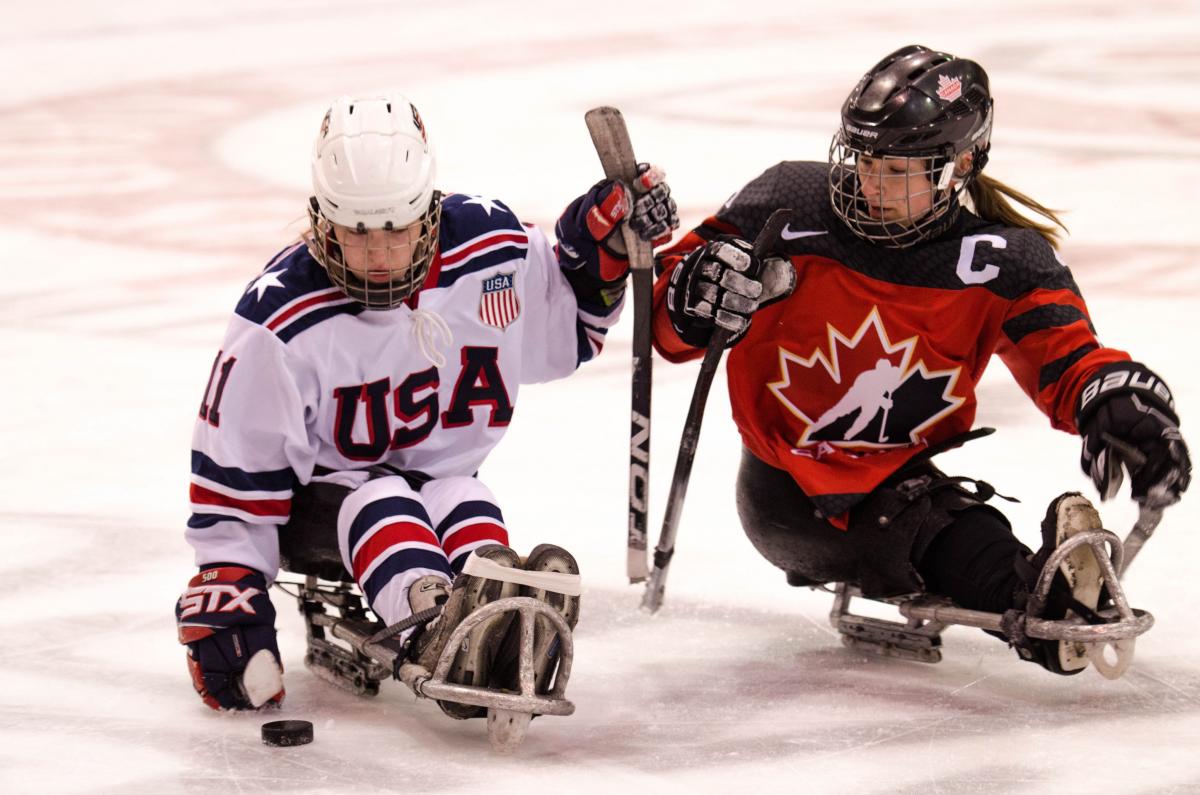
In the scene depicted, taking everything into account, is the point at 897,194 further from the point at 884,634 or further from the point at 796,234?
the point at 884,634

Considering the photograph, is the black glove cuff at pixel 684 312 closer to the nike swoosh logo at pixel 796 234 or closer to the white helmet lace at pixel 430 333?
the nike swoosh logo at pixel 796 234

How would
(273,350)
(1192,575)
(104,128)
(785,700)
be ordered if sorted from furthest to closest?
(104,128)
(1192,575)
(785,700)
(273,350)

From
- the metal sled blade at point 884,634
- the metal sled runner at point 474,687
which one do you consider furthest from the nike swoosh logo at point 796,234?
the metal sled runner at point 474,687

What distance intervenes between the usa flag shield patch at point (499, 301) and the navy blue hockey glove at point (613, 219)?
0.12 m

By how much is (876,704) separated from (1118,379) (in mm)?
612

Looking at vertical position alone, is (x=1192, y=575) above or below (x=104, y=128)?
below

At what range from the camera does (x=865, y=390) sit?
9.66ft

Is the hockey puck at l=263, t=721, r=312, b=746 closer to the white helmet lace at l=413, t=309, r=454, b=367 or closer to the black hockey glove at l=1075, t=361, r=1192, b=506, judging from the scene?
the white helmet lace at l=413, t=309, r=454, b=367

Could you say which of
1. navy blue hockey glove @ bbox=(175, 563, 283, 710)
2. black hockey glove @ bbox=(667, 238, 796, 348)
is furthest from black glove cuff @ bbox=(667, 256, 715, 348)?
navy blue hockey glove @ bbox=(175, 563, 283, 710)

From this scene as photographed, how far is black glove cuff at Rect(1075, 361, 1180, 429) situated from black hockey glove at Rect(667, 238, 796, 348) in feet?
1.58

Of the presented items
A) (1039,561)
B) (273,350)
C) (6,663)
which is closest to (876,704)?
(1039,561)

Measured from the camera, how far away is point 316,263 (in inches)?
107

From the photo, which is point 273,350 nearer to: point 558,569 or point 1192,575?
point 558,569

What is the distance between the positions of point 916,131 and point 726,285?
38 cm
